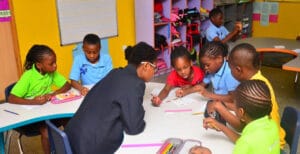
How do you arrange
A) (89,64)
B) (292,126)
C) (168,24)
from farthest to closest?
(168,24), (89,64), (292,126)

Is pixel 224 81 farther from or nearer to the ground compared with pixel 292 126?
farther from the ground

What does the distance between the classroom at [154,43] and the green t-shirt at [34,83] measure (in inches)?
5.7

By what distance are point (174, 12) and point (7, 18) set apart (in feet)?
9.04

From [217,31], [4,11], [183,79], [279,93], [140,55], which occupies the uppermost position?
[4,11]

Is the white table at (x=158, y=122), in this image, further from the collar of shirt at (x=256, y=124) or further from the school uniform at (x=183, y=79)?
the collar of shirt at (x=256, y=124)

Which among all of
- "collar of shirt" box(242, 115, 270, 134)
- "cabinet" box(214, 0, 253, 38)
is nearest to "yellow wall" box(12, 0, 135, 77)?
"collar of shirt" box(242, 115, 270, 134)

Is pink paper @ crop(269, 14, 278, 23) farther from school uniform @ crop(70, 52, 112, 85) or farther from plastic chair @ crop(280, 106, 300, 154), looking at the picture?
plastic chair @ crop(280, 106, 300, 154)

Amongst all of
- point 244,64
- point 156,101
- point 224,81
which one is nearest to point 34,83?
point 156,101

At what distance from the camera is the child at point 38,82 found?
2.32 meters

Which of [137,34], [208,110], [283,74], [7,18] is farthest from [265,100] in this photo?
[283,74]

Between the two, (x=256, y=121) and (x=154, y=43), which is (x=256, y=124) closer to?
(x=256, y=121)

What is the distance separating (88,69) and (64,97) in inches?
22.8

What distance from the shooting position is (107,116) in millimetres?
1561

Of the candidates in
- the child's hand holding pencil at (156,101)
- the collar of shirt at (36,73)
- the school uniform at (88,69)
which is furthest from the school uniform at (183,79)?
the collar of shirt at (36,73)
